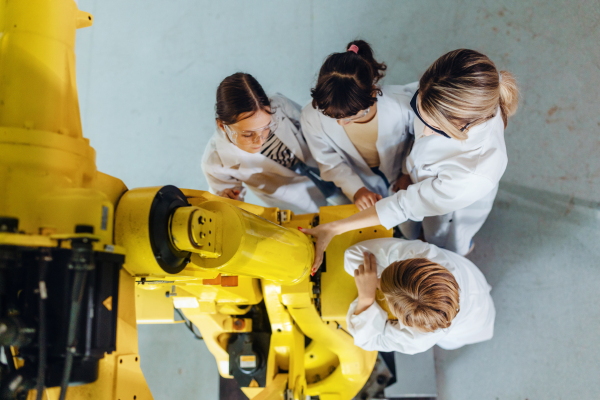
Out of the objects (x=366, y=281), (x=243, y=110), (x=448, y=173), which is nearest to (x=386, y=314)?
(x=366, y=281)

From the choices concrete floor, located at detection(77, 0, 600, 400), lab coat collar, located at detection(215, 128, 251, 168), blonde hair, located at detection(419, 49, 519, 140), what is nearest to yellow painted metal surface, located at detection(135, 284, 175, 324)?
lab coat collar, located at detection(215, 128, 251, 168)

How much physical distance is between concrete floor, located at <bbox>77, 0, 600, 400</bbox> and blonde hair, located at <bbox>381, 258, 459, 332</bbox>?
1.23 m

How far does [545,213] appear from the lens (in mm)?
2275

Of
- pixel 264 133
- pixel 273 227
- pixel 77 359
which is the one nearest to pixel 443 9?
pixel 264 133

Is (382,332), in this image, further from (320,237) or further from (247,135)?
(247,135)

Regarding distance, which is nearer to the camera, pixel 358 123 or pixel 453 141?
pixel 453 141

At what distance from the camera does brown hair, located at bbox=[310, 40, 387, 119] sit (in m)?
1.36

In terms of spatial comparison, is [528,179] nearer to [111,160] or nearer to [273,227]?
[273,227]

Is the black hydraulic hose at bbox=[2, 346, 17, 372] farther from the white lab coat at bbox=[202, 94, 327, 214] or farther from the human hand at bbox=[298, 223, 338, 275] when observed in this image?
the white lab coat at bbox=[202, 94, 327, 214]

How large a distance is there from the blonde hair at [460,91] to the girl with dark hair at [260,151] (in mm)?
671

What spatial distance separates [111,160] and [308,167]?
182 cm


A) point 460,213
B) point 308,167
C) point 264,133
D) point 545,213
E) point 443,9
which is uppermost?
point 443,9

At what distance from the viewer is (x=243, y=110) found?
1.50 meters

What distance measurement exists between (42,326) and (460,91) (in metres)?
1.14
